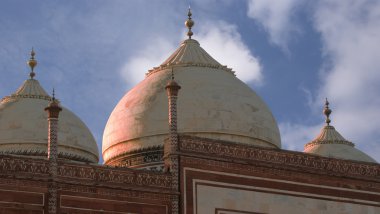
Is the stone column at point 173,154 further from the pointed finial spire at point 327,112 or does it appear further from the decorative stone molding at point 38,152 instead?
the pointed finial spire at point 327,112

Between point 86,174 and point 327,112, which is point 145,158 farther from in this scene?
point 327,112

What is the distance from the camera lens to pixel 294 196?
18.2m

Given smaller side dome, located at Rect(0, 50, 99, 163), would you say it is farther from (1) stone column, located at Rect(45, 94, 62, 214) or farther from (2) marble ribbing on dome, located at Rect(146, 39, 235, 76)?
(1) stone column, located at Rect(45, 94, 62, 214)

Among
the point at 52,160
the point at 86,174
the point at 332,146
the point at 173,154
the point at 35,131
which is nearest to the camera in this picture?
the point at 52,160

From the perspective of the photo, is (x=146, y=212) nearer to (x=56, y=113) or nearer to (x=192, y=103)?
(x=56, y=113)

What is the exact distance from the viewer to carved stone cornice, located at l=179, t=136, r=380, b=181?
17359mm

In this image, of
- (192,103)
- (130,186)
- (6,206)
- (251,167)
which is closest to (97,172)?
(130,186)

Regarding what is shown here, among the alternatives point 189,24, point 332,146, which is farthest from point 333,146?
point 189,24

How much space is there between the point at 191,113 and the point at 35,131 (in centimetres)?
398

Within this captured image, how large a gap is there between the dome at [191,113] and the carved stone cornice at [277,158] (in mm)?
2018

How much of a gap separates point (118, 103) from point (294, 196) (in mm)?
5612

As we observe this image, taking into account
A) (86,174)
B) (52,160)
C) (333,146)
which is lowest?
(86,174)

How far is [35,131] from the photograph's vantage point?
70.2 feet

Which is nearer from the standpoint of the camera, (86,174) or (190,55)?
(86,174)
